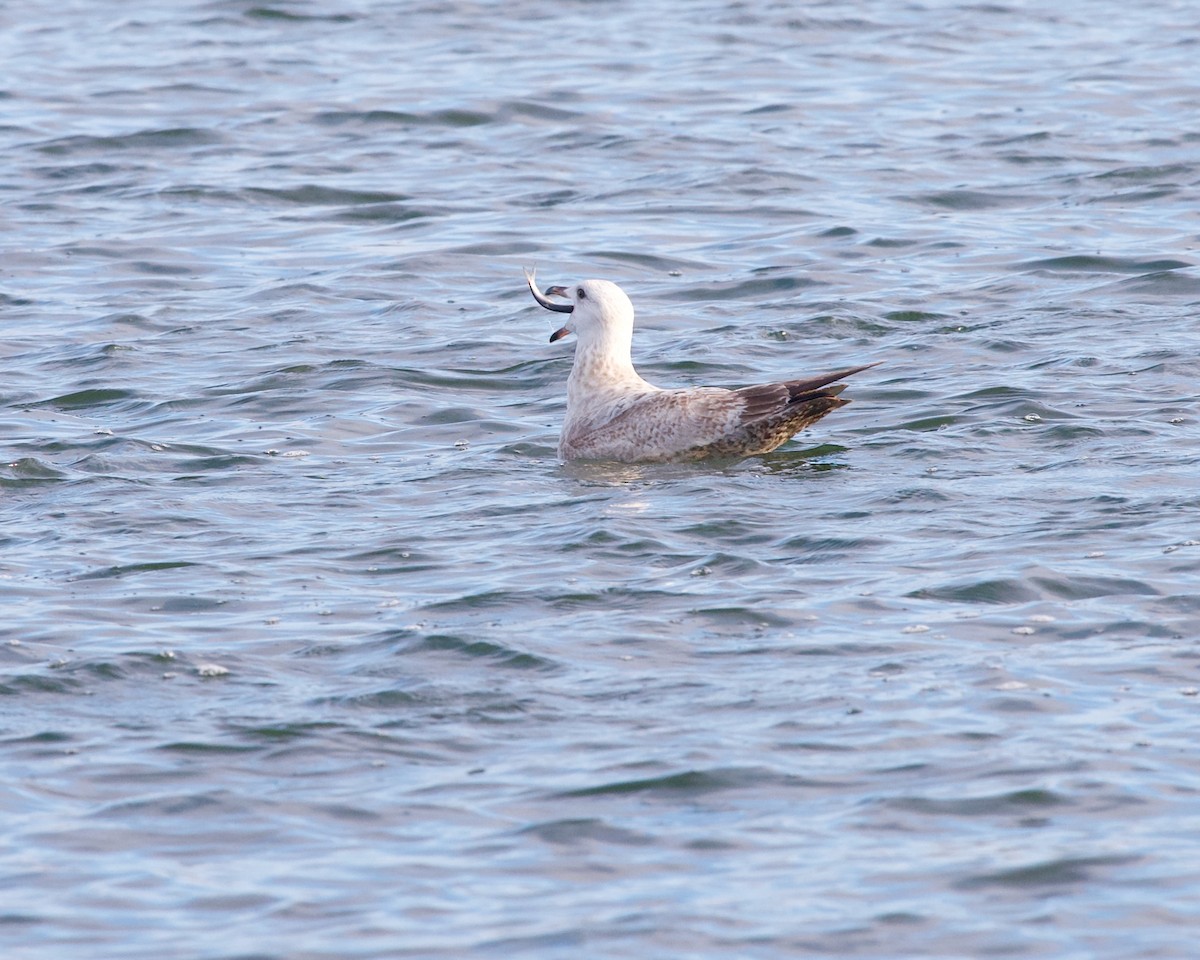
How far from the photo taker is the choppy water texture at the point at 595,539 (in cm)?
682

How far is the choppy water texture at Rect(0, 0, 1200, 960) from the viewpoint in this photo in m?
6.82

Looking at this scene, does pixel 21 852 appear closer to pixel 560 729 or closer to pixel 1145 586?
pixel 560 729

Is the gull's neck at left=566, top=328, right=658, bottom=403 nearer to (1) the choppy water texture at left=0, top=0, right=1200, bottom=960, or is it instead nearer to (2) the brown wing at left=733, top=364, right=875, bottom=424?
(1) the choppy water texture at left=0, top=0, right=1200, bottom=960

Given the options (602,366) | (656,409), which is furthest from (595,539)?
(602,366)

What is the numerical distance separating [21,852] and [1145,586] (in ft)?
16.2

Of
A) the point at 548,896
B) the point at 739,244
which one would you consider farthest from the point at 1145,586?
the point at 739,244

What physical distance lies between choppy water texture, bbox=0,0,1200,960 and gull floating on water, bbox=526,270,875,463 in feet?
0.64

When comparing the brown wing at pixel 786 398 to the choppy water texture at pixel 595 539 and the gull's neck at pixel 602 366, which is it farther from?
the gull's neck at pixel 602 366

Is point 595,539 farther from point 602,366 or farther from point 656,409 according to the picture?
point 602,366

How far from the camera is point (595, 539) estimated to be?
1035 cm

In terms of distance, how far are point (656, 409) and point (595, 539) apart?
6.05 feet

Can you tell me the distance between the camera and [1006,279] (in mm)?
16000

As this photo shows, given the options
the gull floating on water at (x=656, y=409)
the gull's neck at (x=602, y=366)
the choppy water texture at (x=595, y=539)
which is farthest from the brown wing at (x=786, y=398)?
the gull's neck at (x=602, y=366)

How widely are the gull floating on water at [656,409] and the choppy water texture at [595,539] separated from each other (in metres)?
0.20
